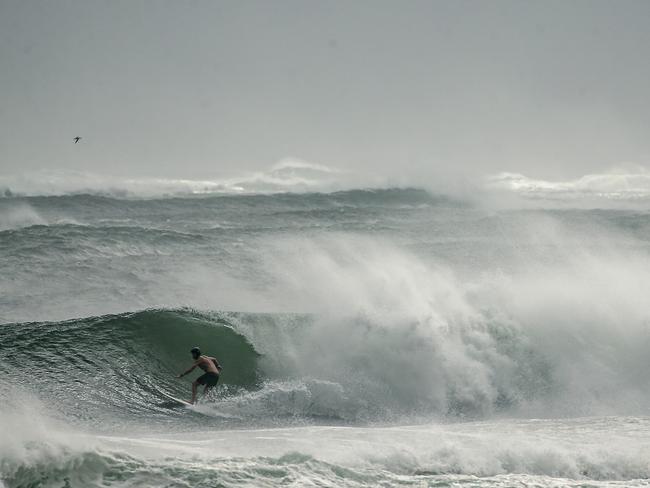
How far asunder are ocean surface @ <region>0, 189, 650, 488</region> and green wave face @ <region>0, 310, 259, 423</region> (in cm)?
4

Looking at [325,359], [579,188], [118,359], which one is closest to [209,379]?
[118,359]

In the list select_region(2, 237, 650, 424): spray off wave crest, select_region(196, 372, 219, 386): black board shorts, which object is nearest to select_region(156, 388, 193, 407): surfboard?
select_region(2, 237, 650, 424): spray off wave crest

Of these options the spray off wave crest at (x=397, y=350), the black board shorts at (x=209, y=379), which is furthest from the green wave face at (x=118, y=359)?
the black board shorts at (x=209, y=379)

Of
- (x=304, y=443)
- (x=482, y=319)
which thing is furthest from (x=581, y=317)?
(x=304, y=443)

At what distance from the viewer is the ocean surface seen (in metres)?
8.47

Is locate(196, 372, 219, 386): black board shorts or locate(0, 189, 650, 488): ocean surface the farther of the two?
locate(196, 372, 219, 386): black board shorts

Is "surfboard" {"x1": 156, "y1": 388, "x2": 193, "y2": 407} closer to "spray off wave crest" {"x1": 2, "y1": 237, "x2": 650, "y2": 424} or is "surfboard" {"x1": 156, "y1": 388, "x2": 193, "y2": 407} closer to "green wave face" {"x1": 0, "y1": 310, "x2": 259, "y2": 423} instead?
"green wave face" {"x1": 0, "y1": 310, "x2": 259, "y2": 423}

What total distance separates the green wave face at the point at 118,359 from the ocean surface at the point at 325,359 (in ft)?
0.14

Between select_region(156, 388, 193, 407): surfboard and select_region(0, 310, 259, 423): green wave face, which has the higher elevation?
select_region(0, 310, 259, 423): green wave face

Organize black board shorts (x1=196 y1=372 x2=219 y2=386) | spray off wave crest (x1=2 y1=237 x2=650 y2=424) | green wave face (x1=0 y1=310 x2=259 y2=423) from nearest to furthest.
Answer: green wave face (x1=0 y1=310 x2=259 y2=423)
black board shorts (x1=196 y1=372 x2=219 y2=386)
spray off wave crest (x1=2 y1=237 x2=650 y2=424)

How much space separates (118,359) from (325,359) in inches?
142

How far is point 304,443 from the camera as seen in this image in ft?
30.1

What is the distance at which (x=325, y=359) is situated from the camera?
13984 millimetres

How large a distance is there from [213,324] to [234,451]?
6916 millimetres
